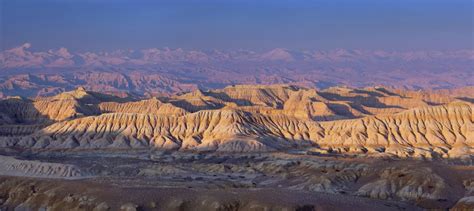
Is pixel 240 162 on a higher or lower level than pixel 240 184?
lower

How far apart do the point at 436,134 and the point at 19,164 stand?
3130 inches

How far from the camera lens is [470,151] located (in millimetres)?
141750

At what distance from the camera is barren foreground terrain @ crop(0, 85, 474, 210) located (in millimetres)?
82375

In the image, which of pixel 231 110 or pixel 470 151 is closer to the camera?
pixel 470 151

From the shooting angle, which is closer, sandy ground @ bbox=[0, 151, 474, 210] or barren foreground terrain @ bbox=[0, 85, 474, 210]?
sandy ground @ bbox=[0, 151, 474, 210]

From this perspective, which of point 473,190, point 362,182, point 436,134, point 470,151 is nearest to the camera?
point 473,190

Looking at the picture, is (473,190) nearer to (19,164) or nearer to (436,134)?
(436,134)

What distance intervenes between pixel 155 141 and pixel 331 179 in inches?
2715

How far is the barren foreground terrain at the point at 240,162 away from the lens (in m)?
82.4

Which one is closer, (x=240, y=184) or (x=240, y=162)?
(x=240, y=184)

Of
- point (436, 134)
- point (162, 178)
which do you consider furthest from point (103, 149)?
point (436, 134)

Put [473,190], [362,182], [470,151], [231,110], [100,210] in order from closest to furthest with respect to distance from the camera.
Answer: [100,210] < [473,190] < [362,182] < [470,151] < [231,110]

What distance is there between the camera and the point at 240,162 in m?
142

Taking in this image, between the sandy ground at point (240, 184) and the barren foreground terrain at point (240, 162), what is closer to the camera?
the sandy ground at point (240, 184)
